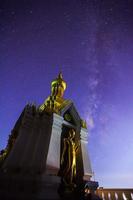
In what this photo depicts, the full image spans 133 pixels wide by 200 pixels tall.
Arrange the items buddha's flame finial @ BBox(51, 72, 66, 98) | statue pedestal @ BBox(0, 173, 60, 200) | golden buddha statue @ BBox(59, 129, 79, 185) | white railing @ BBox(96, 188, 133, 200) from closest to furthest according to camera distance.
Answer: statue pedestal @ BBox(0, 173, 60, 200), golden buddha statue @ BBox(59, 129, 79, 185), white railing @ BBox(96, 188, 133, 200), buddha's flame finial @ BBox(51, 72, 66, 98)

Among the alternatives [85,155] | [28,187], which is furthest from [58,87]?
[28,187]

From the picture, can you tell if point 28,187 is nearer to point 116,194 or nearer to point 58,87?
point 116,194

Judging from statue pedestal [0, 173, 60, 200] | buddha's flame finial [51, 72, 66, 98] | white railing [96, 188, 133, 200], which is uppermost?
buddha's flame finial [51, 72, 66, 98]

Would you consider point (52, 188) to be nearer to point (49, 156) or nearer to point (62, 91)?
point (49, 156)

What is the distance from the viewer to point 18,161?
6984mm

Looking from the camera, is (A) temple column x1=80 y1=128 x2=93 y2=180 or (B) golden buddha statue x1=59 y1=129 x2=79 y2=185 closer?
(B) golden buddha statue x1=59 y1=129 x2=79 y2=185

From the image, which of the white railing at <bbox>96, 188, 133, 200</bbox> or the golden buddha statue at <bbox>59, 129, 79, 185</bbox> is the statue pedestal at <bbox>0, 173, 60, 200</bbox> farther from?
the white railing at <bbox>96, 188, 133, 200</bbox>

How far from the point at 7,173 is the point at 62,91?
8.98m

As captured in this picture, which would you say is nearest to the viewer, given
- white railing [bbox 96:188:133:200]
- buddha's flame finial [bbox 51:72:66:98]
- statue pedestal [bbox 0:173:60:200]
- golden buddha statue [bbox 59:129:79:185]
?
statue pedestal [bbox 0:173:60:200]

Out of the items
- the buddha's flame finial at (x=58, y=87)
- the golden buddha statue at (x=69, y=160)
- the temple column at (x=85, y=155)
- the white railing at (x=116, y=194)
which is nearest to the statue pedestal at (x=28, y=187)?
the golden buddha statue at (x=69, y=160)

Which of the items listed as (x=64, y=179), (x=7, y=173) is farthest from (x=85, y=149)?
(x=7, y=173)

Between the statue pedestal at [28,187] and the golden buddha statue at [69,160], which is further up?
the golden buddha statue at [69,160]

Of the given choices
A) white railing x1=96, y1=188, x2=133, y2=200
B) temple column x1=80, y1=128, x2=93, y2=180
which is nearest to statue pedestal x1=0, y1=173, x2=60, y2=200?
temple column x1=80, y1=128, x2=93, y2=180

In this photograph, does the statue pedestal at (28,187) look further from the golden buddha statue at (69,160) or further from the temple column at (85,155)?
the temple column at (85,155)
